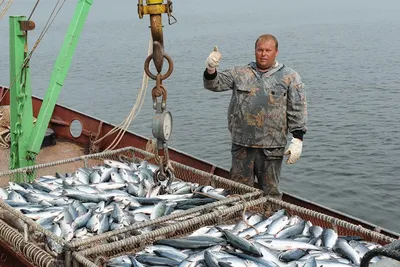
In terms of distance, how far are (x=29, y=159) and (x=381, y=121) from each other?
11957 millimetres

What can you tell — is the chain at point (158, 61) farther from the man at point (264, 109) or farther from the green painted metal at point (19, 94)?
the green painted metal at point (19, 94)

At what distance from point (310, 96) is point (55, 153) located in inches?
477

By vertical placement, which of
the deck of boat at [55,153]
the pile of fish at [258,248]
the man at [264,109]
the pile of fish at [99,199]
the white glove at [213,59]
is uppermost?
the white glove at [213,59]

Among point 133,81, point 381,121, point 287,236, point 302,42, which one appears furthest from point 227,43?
point 287,236

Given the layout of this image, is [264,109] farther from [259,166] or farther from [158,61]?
[158,61]

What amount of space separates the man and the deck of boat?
4.59m

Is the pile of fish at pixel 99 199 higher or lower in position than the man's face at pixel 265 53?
lower

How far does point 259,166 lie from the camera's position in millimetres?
6805

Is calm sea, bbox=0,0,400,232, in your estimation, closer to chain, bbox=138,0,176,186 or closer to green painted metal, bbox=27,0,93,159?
green painted metal, bbox=27,0,93,159

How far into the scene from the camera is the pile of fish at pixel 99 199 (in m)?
5.23

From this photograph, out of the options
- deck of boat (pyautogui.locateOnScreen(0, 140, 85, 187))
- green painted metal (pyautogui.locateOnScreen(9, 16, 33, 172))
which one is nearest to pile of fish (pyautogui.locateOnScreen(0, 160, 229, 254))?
green painted metal (pyautogui.locateOnScreen(9, 16, 33, 172))

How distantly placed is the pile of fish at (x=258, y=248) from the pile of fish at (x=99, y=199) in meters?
0.54

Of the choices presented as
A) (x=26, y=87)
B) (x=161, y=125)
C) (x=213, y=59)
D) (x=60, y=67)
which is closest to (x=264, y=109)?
(x=213, y=59)

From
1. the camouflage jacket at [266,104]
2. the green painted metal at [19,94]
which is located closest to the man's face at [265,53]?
the camouflage jacket at [266,104]
